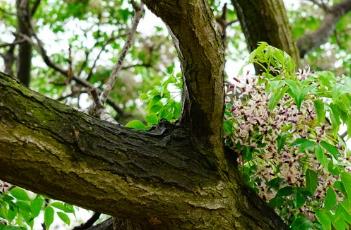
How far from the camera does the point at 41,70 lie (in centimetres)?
557

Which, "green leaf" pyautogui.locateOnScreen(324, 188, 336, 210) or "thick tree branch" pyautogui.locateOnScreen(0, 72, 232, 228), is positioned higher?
"thick tree branch" pyautogui.locateOnScreen(0, 72, 232, 228)

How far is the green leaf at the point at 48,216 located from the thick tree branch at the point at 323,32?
2691mm

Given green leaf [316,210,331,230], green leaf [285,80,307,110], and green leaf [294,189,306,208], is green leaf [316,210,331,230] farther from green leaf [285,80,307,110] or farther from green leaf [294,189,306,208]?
green leaf [285,80,307,110]

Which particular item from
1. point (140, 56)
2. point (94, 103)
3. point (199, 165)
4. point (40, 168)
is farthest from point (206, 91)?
point (140, 56)

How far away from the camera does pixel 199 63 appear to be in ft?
4.84

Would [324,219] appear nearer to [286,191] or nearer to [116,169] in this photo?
[286,191]

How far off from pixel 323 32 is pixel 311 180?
9.13 feet

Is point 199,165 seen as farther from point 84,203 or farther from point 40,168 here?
point 40,168

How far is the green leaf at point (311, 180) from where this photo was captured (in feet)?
5.50

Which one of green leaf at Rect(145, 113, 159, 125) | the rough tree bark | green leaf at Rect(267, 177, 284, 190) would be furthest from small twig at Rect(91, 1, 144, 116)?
green leaf at Rect(267, 177, 284, 190)

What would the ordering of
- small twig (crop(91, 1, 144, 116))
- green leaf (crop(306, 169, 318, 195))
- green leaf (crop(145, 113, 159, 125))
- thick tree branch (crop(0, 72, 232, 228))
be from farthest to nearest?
1. small twig (crop(91, 1, 144, 116))
2. green leaf (crop(145, 113, 159, 125))
3. green leaf (crop(306, 169, 318, 195))
4. thick tree branch (crop(0, 72, 232, 228))

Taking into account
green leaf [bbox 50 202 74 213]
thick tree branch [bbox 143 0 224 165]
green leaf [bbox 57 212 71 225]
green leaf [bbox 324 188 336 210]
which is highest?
thick tree branch [bbox 143 0 224 165]

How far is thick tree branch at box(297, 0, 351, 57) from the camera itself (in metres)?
4.12

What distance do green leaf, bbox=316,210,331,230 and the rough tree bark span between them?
141mm
